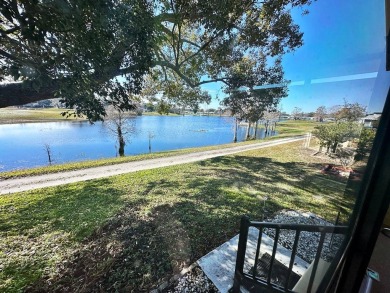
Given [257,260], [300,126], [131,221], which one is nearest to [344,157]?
[300,126]

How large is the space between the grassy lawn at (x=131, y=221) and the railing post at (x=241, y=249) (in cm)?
66

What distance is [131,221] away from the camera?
3.28m

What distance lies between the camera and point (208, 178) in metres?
5.92

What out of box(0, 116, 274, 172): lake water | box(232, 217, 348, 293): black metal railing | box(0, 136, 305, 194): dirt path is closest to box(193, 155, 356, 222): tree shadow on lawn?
box(0, 136, 305, 194): dirt path

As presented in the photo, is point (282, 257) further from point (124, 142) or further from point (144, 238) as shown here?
point (124, 142)

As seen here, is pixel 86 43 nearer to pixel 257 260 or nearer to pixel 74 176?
pixel 257 260

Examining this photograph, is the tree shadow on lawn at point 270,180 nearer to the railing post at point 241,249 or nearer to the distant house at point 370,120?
the railing post at point 241,249

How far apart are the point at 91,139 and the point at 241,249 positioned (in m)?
16.4

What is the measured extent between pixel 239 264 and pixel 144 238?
5.20ft

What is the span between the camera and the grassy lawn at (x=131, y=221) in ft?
6.86

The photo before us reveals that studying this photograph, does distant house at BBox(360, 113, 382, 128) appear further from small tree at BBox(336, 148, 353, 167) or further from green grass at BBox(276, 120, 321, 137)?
green grass at BBox(276, 120, 321, 137)

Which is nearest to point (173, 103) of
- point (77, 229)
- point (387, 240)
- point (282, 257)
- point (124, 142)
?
point (77, 229)

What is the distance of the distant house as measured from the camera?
0.57 m

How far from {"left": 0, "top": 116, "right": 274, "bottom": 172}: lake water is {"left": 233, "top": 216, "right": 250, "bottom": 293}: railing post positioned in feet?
24.1
